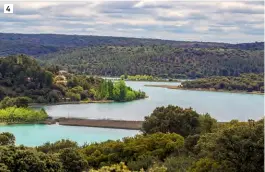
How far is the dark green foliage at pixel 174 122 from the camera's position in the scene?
26.1 meters

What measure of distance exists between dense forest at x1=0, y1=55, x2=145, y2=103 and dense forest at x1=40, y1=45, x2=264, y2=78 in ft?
93.3

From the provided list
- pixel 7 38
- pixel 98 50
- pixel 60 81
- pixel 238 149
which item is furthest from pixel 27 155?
pixel 7 38

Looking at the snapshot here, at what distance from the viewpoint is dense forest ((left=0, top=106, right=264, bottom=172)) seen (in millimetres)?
13867

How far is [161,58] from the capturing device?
109062 mm

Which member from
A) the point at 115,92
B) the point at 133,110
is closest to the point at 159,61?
the point at 115,92

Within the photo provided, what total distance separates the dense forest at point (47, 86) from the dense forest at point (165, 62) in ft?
93.3

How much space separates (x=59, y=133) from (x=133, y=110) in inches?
670

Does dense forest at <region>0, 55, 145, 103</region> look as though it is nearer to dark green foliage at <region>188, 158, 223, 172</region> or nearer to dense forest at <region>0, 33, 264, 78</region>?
dense forest at <region>0, 33, 264, 78</region>

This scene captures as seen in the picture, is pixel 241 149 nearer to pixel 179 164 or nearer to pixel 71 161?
pixel 179 164

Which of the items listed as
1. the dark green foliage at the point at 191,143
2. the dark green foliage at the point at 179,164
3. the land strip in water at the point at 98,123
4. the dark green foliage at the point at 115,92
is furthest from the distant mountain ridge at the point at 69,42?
the dark green foliage at the point at 179,164

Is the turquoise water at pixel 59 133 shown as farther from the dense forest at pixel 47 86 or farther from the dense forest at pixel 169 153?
Result: the dense forest at pixel 47 86

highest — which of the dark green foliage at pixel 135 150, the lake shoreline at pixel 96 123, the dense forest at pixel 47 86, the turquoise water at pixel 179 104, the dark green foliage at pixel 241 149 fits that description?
the dark green foliage at pixel 241 149

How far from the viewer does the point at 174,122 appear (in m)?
26.4

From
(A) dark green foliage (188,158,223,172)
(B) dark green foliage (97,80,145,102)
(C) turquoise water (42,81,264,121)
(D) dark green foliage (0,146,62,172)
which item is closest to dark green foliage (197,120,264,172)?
(A) dark green foliage (188,158,223,172)
